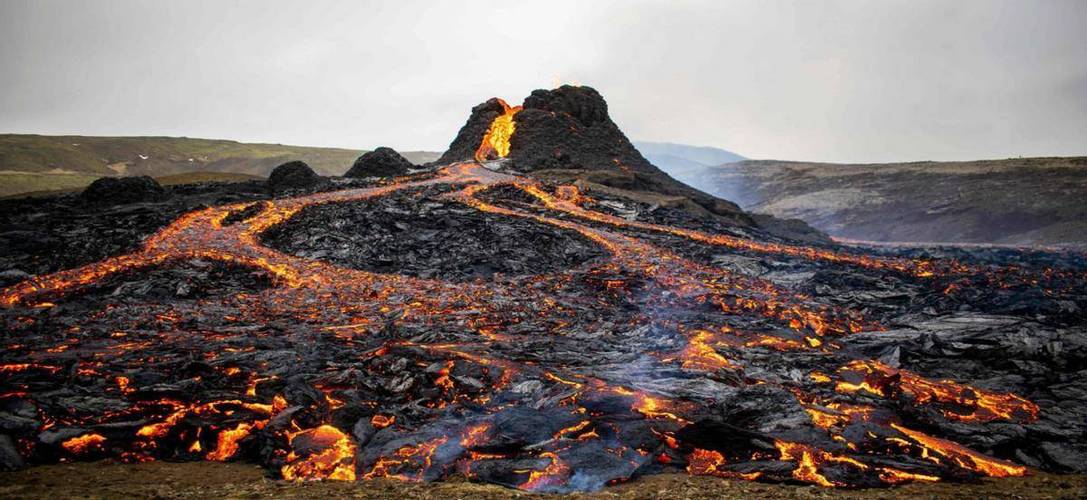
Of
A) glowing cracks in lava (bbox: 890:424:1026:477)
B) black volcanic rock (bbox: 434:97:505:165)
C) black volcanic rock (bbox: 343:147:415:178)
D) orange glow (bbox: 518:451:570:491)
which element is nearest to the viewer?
orange glow (bbox: 518:451:570:491)

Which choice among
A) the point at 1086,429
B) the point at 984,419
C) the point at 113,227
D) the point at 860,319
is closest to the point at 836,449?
the point at 984,419

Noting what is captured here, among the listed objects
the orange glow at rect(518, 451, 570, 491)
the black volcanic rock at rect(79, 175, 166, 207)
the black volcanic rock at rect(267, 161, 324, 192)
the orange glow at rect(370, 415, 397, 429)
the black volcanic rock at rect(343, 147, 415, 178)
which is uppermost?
the black volcanic rock at rect(343, 147, 415, 178)

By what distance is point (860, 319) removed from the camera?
54.7 ft

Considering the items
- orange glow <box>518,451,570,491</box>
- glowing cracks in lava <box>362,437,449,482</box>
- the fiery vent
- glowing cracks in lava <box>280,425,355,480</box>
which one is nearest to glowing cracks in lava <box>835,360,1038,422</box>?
the fiery vent

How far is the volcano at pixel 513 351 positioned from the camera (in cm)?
755

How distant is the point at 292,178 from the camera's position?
123ft

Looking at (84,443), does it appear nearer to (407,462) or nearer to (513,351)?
(407,462)

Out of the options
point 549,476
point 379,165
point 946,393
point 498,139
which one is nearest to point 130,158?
point 379,165

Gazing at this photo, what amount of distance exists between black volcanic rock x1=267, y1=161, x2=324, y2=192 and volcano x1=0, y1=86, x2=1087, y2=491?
897cm

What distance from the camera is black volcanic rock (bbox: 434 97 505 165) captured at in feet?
164

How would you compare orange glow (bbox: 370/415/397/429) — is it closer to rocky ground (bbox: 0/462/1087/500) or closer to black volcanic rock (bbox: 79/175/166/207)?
rocky ground (bbox: 0/462/1087/500)

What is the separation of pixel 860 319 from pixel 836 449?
35.0 ft

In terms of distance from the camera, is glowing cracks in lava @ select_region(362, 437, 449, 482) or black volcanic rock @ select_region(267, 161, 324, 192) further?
black volcanic rock @ select_region(267, 161, 324, 192)

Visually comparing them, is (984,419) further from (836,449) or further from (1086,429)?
(836,449)
